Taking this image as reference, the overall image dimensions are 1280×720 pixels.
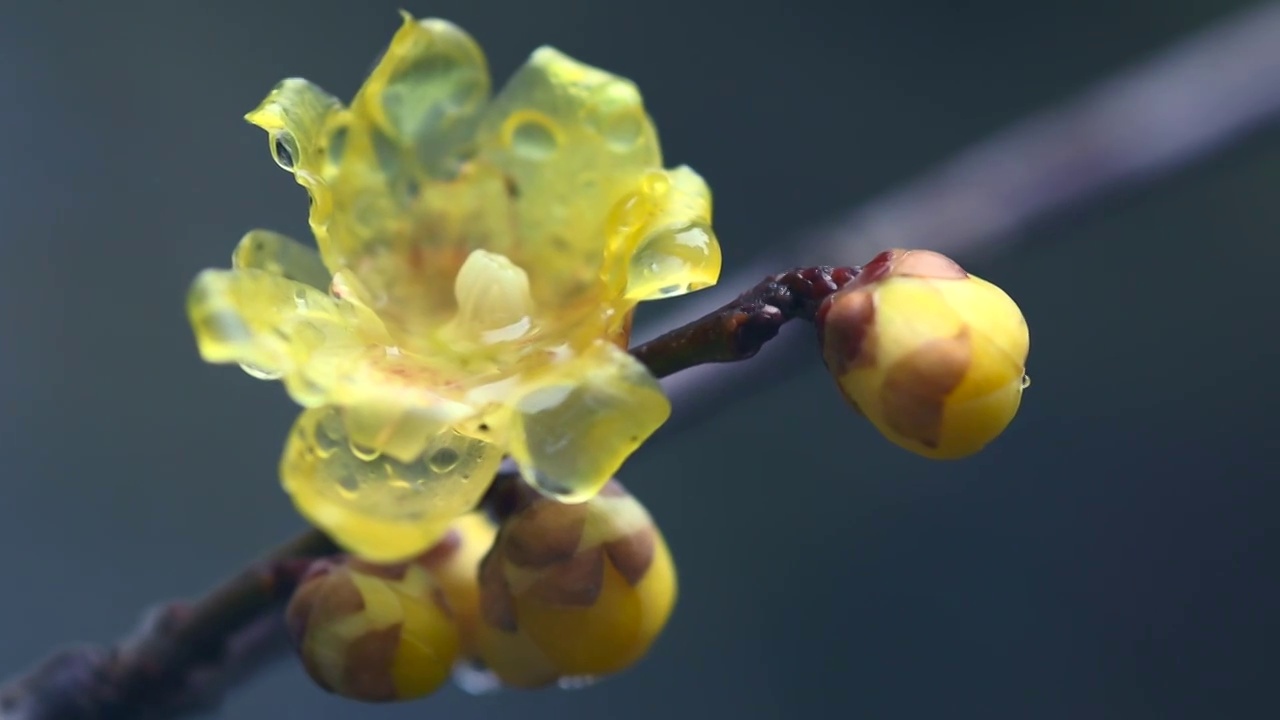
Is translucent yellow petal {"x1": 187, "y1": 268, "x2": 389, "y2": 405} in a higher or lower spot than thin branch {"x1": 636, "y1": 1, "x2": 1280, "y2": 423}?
lower

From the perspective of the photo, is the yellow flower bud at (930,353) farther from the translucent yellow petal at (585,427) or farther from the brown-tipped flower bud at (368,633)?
the brown-tipped flower bud at (368,633)

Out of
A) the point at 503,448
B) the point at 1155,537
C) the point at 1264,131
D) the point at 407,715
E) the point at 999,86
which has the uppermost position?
the point at 999,86

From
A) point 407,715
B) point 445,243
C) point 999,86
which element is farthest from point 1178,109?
point 407,715

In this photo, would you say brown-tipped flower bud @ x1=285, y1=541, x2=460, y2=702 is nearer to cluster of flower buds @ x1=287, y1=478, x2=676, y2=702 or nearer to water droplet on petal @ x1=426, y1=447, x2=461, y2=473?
cluster of flower buds @ x1=287, y1=478, x2=676, y2=702

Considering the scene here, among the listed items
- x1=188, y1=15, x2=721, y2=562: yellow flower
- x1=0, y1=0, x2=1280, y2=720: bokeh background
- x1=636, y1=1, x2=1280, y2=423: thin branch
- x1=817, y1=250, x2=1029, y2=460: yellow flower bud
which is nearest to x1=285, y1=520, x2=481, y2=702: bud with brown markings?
x1=188, y1=15, x2=721, y2=562: yellow flower

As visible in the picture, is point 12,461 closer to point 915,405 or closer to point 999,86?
point 915,405

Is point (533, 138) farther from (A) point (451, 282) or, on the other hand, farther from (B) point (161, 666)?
(B) point (161, 666)

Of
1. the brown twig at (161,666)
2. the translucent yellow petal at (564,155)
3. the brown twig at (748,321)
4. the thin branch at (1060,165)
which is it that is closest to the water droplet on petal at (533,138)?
the translucent yellow petal at (564,155)
